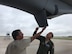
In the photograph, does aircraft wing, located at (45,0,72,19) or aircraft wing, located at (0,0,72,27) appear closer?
aircraft wing, located at (0,0,72,27)

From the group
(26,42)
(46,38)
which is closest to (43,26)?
(26,42)

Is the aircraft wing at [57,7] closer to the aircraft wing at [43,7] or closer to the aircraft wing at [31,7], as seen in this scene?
the aircraft wing at [43,7]

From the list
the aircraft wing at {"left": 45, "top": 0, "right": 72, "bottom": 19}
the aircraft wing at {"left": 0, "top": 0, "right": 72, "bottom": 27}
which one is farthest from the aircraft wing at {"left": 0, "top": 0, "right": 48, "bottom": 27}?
the aircraft wing at {"left": 45, "top": 0, "right": 72, "bottom": 19}

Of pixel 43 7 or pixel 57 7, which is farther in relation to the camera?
pixel 57 7

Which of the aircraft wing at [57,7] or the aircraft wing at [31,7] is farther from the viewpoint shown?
the aircraft wing at [57,7]

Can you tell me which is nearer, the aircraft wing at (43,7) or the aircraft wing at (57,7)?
the aircraft wing at (43,7)

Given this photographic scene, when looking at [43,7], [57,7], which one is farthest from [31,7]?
[57,7]

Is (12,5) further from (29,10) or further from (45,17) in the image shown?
(45,17)

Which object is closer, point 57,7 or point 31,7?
point 31,7

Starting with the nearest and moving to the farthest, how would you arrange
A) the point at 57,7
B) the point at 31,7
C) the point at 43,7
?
the point at 31,7
the point at 43,7
the point at 57,7

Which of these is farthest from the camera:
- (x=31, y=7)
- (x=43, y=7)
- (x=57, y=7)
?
(x=57, y=7)

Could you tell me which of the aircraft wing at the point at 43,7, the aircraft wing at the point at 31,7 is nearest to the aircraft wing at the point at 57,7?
the aircraft wing at the point at 43,7

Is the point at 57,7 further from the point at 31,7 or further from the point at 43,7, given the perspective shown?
the point at 31,7

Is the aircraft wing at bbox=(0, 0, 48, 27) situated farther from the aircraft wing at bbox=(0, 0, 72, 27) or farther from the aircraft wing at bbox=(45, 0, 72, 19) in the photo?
the aircraft wing at bbox=(45, 0, 72, 19)
